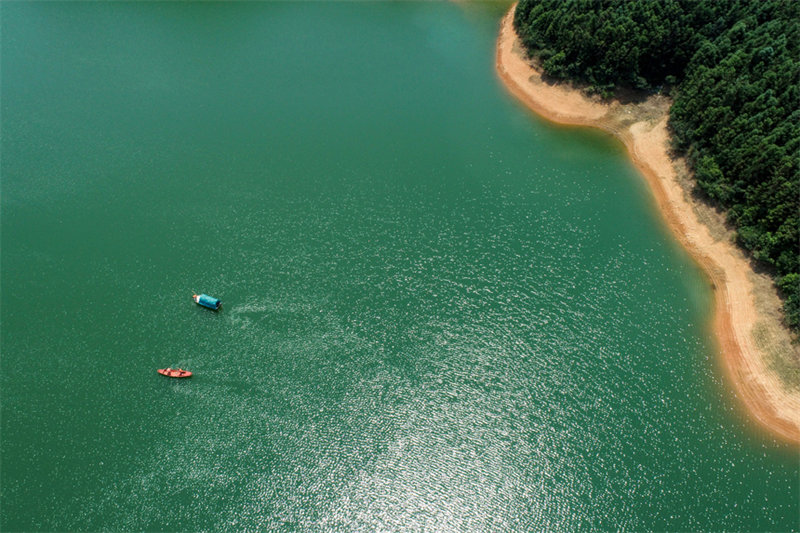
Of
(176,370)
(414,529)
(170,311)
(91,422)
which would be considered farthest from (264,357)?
(414,529)

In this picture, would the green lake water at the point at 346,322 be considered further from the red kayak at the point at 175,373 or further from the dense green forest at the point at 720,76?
the dense green forest at the point at 720,76

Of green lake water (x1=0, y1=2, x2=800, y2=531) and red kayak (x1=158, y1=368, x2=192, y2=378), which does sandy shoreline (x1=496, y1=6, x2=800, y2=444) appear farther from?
red kayak (x1=158, y1=368, x2=192, y2=378)

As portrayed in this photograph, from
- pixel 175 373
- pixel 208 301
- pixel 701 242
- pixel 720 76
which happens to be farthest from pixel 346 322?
pixel 720 76

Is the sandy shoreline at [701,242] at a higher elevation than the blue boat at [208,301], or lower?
higher

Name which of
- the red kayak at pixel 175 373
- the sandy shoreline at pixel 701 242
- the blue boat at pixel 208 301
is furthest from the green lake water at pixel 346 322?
the sandy shoreline at pixel 701 242

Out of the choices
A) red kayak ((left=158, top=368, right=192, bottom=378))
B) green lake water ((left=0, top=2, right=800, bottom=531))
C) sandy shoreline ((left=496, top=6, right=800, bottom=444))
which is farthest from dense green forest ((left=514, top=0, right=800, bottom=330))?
red kayak ((left=158, top=368, right=192, bottom=378))

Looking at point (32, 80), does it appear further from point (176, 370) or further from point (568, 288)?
point (568, 288)
